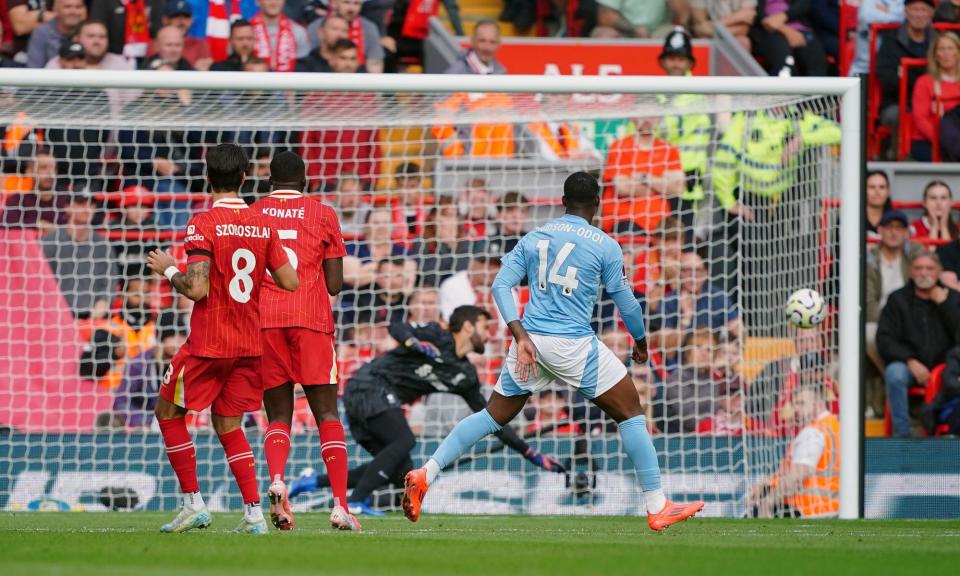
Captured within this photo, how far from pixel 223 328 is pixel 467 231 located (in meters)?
5.00

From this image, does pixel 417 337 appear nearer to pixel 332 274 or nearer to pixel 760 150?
pixel 332 274

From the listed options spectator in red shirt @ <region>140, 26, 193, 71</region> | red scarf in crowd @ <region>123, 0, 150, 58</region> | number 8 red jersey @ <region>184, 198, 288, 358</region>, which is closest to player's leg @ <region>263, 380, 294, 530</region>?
number 8 red jersey @ <region>184, 198, 288, 358</region>

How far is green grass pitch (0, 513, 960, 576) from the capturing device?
20.1ft

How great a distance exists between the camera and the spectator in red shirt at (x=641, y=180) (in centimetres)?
1279

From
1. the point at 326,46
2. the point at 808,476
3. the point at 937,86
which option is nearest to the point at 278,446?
the point at 808,476

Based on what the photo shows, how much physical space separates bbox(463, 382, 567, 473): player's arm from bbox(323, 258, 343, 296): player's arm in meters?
2.87

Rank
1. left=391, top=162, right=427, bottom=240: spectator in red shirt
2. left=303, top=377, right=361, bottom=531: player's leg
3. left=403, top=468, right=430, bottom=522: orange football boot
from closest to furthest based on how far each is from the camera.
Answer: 1. left=403, top=468, right=430, bottom=522: orange football boot
2. left=303, top=377, right=361, bottom=531: player's leg
3. left=391, top=162, right=427, bottom=240: spectator in red shirt

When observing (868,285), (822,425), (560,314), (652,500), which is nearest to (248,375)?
(560,314)

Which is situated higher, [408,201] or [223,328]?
[408,201]

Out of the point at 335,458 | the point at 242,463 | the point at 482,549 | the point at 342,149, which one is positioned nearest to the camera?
the point at 482,549

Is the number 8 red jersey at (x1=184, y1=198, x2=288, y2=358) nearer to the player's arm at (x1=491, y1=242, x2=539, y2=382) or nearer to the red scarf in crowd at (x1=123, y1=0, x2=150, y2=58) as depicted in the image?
the player's arm at (x1=491, y1=242, x2=539, y2=382)

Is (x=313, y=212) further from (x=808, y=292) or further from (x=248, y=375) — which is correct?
(x=808, y=292)

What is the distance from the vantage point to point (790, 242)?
38.7 feet

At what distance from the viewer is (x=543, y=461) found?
11.1 m
